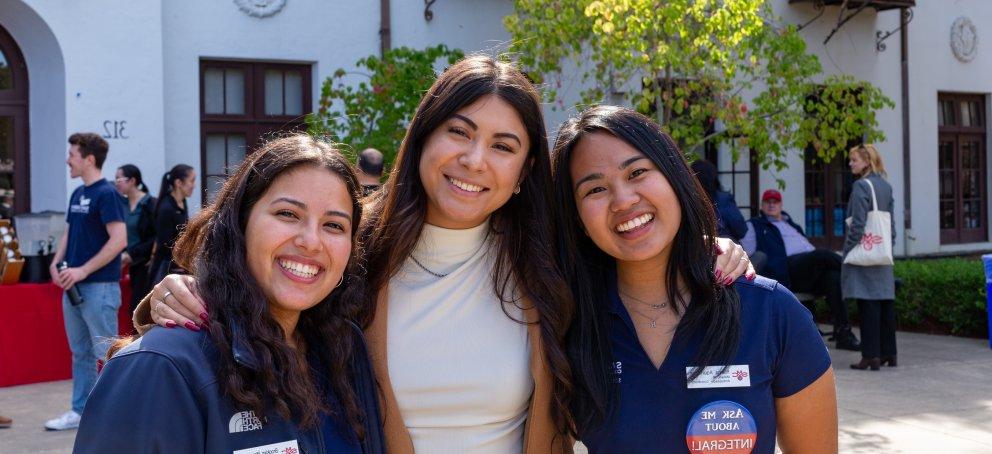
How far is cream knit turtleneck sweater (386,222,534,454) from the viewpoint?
256 cm

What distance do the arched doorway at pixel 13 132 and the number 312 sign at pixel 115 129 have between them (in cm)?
94

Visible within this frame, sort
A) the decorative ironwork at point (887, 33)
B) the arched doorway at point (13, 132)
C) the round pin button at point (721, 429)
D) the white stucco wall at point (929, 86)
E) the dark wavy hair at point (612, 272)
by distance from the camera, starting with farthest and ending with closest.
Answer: the white stucco wall at point (929, 86), the decorative ironwork at point (887, 33), the arched doorway at point (13, 132), the dark wavy hair at point (612, 272), the round pin button at point (721, 429)

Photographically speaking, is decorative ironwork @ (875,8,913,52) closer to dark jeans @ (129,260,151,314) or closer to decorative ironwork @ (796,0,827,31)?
decorative ironwork @ (796,0,827,31)

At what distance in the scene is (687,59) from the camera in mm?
8867

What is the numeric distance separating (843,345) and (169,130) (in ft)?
22.6

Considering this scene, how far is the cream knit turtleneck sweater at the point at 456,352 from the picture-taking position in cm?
256

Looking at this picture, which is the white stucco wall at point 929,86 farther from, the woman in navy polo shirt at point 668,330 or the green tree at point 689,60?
the woman in navy polo shirt at point 668,330

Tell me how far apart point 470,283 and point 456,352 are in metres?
0.21

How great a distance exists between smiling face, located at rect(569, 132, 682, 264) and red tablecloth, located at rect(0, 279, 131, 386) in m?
6.68

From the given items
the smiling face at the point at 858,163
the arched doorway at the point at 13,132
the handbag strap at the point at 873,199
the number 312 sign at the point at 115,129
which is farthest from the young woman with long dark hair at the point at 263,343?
the arched doorway at the point at 13,132

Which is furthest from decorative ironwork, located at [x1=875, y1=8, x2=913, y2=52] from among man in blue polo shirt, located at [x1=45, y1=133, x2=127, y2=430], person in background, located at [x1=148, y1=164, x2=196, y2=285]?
man in blue polo shirt, located at [x1=45, y1=133, x2=127, y2=430]

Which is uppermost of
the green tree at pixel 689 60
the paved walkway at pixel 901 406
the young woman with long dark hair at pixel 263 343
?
the green tree at pixel 689 60

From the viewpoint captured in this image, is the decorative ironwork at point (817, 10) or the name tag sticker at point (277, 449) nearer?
the name tag sticker at point (277, 449)

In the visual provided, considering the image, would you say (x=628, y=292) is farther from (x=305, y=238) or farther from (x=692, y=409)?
(x=305, y=238)
